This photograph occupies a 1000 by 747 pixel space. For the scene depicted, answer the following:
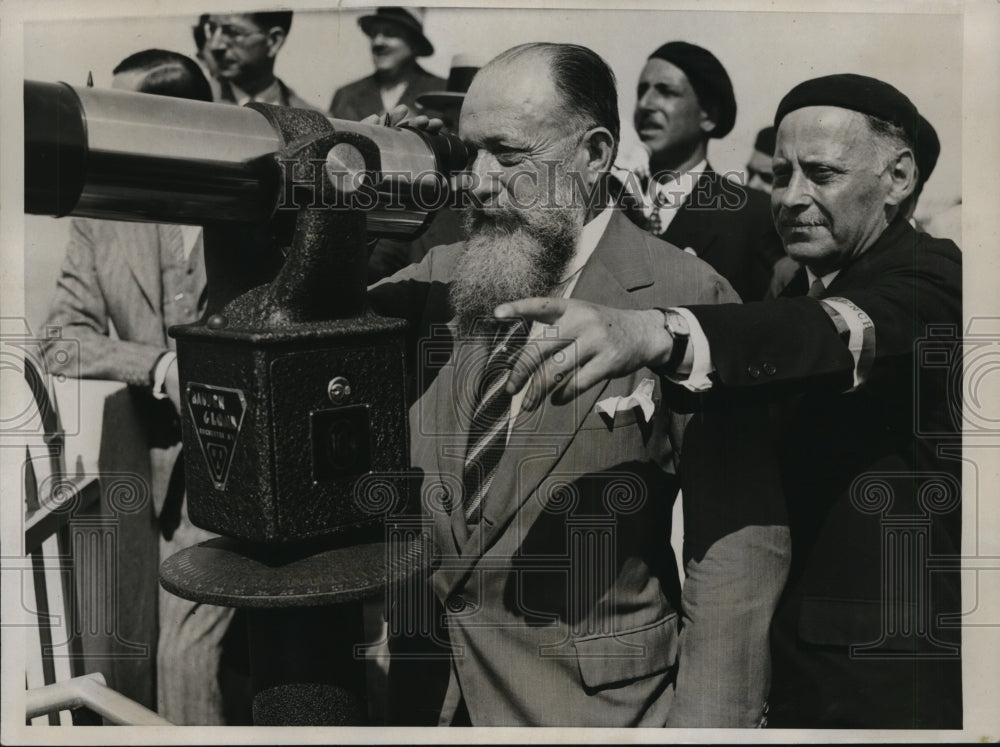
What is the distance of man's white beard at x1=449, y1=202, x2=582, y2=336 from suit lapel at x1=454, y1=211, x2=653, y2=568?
0.08 metres

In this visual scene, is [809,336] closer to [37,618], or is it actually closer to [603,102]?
[603,102]

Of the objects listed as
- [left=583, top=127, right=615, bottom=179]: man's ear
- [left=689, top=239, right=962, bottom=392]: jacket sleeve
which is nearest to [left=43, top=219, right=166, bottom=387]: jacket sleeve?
[left=583, top=127, right=615, bottom=179]: man's ear

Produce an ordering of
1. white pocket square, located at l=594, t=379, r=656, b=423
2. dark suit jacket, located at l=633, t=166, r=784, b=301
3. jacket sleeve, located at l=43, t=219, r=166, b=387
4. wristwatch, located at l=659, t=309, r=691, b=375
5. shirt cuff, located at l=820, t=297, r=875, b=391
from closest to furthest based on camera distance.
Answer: wristwatch, located at l=659, t=309, r=691, b=375, shirt cuff, located at l=820, t=297, r=875, b=391, white pocket square, located at l=594, t=379, r=656, b=423, dark suit jacket, located at l=633, t=166, r=784, b=301, jacket sleeve, located at l=43, t=219, r=166, b=387

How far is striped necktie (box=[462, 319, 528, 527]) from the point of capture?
94.9 inches

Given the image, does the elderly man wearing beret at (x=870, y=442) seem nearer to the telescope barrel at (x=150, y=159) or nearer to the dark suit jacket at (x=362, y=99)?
the dark suit jacket at (x=362, y=99)

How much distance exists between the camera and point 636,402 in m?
2.33

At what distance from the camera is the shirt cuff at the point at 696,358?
1.95m

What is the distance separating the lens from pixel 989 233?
248cm

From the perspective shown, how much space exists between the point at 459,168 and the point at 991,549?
1715 mm

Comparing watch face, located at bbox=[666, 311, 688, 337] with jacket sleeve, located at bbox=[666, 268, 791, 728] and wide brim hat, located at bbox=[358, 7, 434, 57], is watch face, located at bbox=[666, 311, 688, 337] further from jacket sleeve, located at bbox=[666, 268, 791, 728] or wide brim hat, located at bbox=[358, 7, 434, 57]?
wide brim hat, located at bbox=[358, 7, 434, 57]

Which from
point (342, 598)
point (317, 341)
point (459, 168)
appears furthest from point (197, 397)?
point (459, 168)

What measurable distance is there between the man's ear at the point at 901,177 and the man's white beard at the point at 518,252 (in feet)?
2.63

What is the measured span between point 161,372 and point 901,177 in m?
2.03

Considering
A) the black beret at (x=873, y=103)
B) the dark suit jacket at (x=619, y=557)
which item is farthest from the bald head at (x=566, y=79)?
the black beret at (x=873, y=103)
